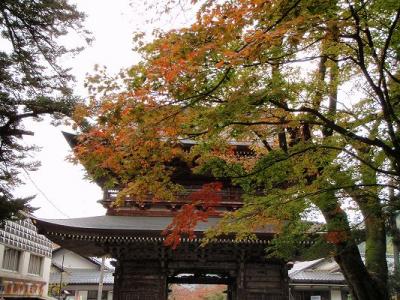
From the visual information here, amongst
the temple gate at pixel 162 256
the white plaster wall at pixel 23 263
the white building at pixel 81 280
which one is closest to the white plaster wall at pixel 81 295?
the white building at pixel 81 280

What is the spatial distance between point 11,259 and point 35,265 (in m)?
4.09

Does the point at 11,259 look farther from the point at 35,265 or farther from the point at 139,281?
the point at 139,281

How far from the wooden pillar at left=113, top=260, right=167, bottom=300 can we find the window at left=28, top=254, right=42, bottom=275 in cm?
1463

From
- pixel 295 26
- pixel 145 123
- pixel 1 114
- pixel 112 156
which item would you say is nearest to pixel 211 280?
pixel 1 114

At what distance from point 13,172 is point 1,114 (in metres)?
2.20

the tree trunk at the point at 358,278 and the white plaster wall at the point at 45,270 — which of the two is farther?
the white plaster wall at the point at 45,270

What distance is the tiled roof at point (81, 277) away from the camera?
31.4m

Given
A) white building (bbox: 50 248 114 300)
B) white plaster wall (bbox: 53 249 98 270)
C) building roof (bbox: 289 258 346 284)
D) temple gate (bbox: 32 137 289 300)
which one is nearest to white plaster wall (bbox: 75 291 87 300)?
white building (bbox: 50 248 114 300)

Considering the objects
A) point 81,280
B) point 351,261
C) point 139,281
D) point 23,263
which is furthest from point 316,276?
point 351,261

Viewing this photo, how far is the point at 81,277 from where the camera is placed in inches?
1281

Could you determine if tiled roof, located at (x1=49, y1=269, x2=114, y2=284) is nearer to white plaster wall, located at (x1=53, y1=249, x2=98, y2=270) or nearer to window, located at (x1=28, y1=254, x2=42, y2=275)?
white plaster wall, located at (x1=53, y1=249, x2=98, y2=270)

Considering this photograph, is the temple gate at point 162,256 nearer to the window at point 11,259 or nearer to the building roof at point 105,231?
the building roof at point 105,231

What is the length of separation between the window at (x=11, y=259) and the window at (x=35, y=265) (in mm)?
1829

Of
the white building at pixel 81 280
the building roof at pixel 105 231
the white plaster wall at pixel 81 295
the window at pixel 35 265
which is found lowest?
the white plaster wall at pixel 81 295
